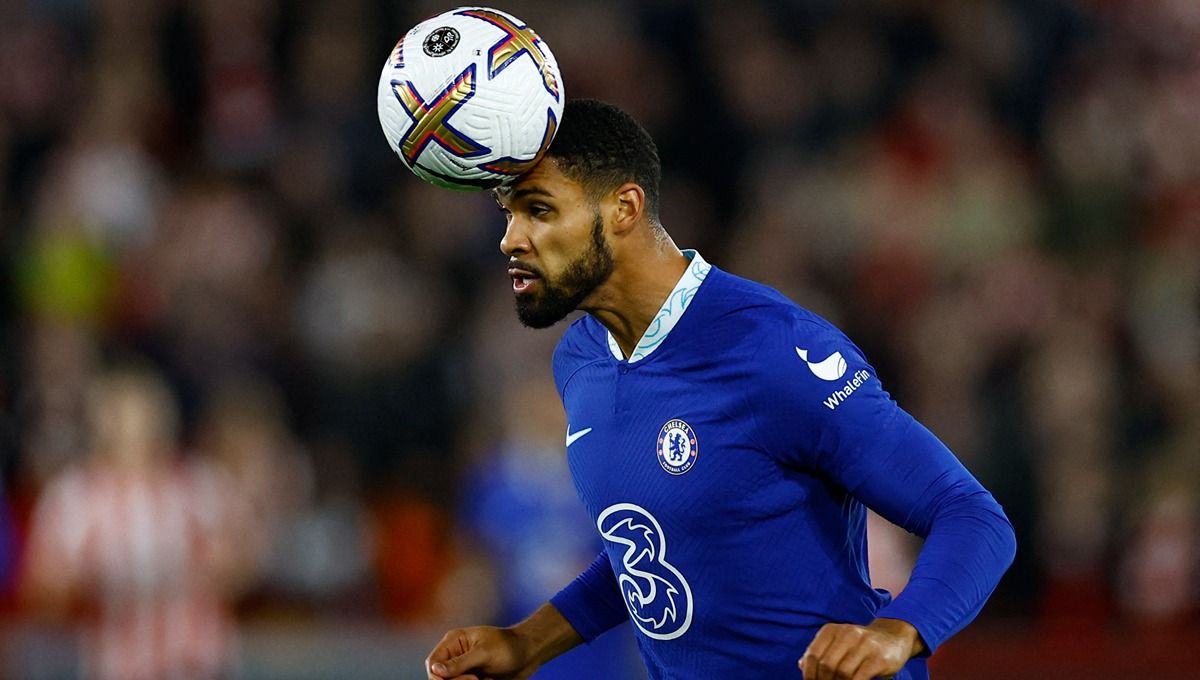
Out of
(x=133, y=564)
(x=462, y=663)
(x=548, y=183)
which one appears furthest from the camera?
(x=133, y=564)

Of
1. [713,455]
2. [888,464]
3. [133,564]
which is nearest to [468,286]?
[133,564]

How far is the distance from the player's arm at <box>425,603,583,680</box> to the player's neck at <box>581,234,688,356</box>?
773 millimetres

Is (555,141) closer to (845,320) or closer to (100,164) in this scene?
(845,320)

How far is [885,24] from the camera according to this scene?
42.3 feet

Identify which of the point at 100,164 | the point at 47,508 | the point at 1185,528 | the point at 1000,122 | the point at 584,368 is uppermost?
the point at 100,164

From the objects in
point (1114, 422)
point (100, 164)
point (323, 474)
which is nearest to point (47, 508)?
point (323, 474)

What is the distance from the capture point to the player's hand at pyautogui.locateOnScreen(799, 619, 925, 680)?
3432 millimetres

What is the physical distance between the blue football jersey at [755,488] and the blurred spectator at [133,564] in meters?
5.61

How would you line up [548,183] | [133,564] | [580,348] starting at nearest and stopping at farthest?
1. [548,183]
2. [580,348]
3. [133,564]

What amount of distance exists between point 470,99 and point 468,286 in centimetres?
779

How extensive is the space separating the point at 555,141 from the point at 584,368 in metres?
0.59

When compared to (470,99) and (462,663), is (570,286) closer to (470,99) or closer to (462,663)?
(470,99)

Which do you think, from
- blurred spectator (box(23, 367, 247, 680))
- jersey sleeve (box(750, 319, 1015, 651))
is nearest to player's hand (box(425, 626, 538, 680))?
jersey sleeve (box(750, 319, 1015, 651))

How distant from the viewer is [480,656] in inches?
174
